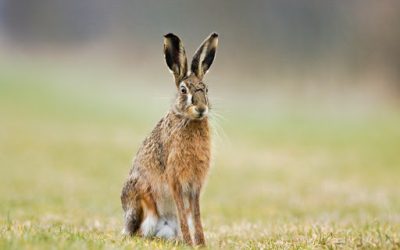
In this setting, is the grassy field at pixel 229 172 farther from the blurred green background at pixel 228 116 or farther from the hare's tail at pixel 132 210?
the hare's tail at pixel 132 210

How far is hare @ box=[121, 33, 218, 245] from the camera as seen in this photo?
26.4 ft

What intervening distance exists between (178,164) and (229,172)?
13471 millimetres

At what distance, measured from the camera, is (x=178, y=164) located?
26.5ft

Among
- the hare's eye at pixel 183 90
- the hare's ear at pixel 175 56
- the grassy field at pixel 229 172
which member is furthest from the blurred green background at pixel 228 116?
the hare's ear at pixel 175 56

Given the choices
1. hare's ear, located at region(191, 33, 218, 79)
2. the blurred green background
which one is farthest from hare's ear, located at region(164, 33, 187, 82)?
the blurred green background

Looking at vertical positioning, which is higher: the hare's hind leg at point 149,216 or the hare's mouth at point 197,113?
the hare's mouth at point 197,113

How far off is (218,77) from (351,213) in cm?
3814

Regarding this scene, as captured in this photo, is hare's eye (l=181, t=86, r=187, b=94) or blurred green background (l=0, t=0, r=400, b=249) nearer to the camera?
hare's eye (l=181, t=86, r=187, b=94)

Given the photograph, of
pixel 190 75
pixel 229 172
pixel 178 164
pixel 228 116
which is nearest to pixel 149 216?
pixel 178 164

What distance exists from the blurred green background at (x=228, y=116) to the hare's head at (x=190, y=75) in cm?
48

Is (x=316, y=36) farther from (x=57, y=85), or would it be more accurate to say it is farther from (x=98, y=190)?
(x=98, y=190)

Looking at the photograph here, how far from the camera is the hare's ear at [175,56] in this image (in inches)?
316

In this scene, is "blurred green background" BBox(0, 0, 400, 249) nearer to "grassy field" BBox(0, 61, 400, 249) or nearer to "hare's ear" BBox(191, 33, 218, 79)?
"grassy field" BBox(0, 61, 400, 249)

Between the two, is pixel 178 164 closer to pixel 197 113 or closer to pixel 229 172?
pixel 197 113
